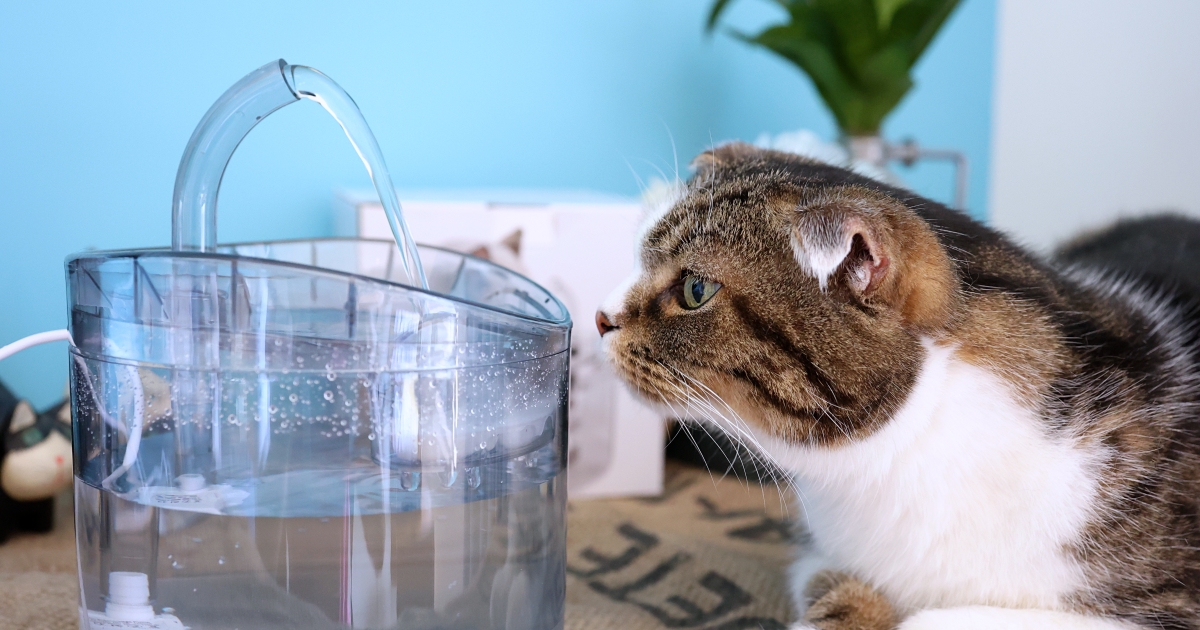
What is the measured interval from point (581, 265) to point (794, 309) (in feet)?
1.59

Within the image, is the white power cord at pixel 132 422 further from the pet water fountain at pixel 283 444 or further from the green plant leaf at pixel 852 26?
the green plant leaf at pixel 852 26

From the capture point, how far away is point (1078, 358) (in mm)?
721

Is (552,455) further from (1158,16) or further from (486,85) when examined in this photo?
(1158,16)

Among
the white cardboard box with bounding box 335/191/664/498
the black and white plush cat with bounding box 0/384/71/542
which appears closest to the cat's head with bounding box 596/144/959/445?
the white cardboard box with bounding box 335/191/664/498

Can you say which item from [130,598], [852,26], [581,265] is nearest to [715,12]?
[852,26]

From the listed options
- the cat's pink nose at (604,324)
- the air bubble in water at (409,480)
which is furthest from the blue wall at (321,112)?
the air bubble in water at (409,480)

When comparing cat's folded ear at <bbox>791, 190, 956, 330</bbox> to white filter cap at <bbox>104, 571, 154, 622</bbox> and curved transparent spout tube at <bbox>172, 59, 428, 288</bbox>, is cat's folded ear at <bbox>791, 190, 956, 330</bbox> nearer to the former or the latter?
curved transparent spout tube at <bbox>172, 59, 428, 288</bbox>

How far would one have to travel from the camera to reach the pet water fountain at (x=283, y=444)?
59 centimetres

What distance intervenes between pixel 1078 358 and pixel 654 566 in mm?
455

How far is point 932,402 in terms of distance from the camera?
672 millimetres

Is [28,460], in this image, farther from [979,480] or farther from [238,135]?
[979,480]

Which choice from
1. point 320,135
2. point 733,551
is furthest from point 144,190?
point 733,551

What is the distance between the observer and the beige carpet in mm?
801

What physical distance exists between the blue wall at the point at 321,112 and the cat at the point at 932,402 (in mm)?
446
